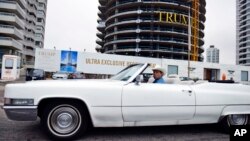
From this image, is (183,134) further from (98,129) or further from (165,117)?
(98,129)

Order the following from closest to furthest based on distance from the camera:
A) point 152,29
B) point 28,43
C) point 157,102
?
point 157,102 < point 152,29 < point 28,43

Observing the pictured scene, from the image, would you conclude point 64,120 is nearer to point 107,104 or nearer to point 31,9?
point 107,104

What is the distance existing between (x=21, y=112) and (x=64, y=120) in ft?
2.28

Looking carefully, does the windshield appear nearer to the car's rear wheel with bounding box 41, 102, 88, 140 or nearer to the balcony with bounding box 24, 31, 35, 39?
the car's rear wheel with bounding box 41, 102, 88, 140

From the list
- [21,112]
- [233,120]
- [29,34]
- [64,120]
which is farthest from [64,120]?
[29,34]

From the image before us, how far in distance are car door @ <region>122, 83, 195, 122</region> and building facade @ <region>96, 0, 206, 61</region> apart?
49134 mm

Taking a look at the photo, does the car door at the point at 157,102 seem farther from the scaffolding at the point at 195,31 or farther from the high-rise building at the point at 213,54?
the high-rise building at the point at 213,54

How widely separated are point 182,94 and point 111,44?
56.3 m

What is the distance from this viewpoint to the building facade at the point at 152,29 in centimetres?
5438

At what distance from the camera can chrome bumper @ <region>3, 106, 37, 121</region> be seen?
366 centimetres

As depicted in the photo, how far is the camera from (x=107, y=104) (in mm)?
3898

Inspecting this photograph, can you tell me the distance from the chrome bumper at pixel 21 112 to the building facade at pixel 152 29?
49851mm

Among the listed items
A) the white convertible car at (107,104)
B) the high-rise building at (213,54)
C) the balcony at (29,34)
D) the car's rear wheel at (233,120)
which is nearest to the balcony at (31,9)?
the balcony at (29,34)

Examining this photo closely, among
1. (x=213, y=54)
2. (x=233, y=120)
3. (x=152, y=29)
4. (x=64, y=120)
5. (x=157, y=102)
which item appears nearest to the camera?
(x=64, y=120)
